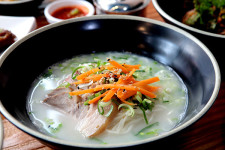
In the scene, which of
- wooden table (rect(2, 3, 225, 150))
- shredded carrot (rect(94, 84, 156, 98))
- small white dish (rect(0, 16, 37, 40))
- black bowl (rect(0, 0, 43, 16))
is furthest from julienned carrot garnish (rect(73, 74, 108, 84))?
black bowl (rect(0, 0, 43, 16))

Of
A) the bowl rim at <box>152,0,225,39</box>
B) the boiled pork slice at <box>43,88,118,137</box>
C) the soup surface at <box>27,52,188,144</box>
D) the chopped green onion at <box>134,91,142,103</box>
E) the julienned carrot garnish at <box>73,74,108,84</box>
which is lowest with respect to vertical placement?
the soup surface at <box>27,52,188,144</box>

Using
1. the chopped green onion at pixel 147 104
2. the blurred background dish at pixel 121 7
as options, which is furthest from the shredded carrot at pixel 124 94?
the blurred background dish at pixel 121 7

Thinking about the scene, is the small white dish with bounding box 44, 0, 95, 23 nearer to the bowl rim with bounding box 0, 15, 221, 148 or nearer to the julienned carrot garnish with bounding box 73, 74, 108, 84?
the bowl rim with bounding box 0, 15, 221, 148

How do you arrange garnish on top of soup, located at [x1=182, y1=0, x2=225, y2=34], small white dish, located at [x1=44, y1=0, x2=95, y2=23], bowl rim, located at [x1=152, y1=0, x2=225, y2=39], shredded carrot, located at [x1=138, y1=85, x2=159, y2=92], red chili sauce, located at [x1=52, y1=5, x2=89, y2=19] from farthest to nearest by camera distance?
1. red chili sauce, located at [x1=52, y1=5, x2=89, y2=19]
2. small white dish, located at [x1=44, y1=0, x2=95, y2=23]
3. garnish on top of soup, located at [x1=182, y1=0, x2=225, y2=34]
4. bowl rim, located at [x1=152, y1=0, x2=225, y2=39]
5. shredded carrot, located at [x1=138, y1=85, x2=159, y2=92]

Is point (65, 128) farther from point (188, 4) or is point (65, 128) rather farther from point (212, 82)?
point (188, 4)

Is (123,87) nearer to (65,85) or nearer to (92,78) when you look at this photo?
(92,78)

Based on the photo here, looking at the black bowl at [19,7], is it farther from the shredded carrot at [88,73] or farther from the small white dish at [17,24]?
the shredded carrot at [88,73]
